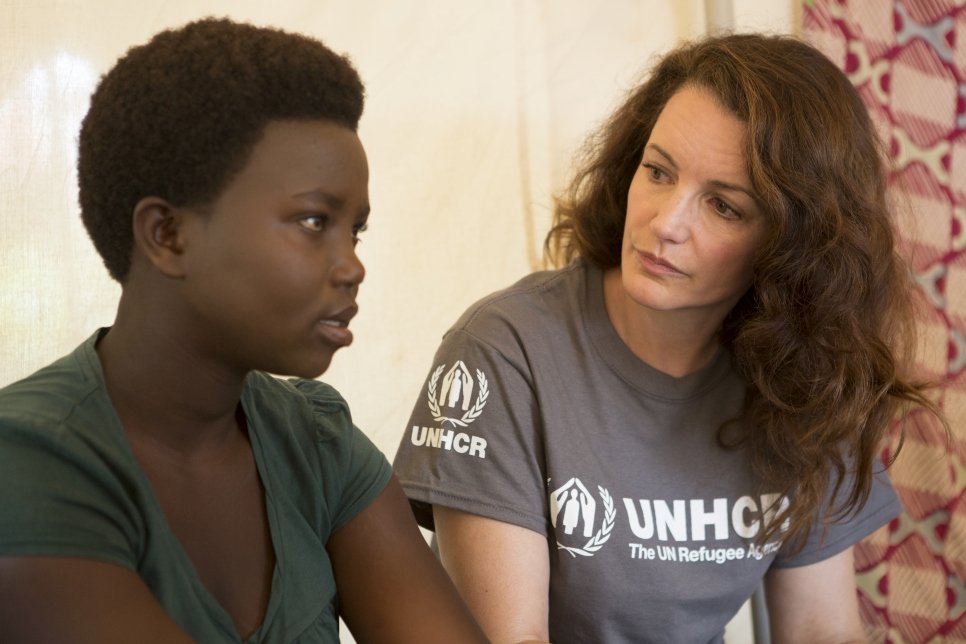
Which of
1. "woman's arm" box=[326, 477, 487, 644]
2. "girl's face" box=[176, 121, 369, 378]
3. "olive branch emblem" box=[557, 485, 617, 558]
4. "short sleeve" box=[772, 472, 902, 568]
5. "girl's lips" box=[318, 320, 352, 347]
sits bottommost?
"short sleeve" box=[772, 472, 902, 568]

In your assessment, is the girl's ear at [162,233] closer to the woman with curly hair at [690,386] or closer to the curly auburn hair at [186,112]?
the curly auburn hair at [186,112]

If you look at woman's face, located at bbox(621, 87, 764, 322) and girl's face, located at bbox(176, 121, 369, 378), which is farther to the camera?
woman's face, located at bbox(621, 87, 764, 322)

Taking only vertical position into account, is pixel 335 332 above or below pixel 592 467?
above

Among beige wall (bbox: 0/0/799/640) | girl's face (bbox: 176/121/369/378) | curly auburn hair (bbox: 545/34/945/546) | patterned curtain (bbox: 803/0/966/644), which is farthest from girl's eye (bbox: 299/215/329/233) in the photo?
patterned curtain (bbox: 803/0/966/644)

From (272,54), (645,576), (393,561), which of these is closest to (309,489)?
(393,561)

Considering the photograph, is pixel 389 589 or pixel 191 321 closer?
pixel 191 321

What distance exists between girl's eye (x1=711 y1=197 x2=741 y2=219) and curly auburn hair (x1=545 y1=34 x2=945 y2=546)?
40 mm

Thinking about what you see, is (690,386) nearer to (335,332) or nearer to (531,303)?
(531,303)

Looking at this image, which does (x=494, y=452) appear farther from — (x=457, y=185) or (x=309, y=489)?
(x=457, y=185)

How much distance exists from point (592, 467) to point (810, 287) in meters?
0.36

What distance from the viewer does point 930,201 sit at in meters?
2.13

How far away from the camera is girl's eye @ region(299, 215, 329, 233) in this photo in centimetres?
87

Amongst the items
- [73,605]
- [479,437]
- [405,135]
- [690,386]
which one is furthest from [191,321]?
[405,135]

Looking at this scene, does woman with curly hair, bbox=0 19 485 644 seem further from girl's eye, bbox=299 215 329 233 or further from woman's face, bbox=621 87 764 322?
woman's face, bbox=621 87 764 322
